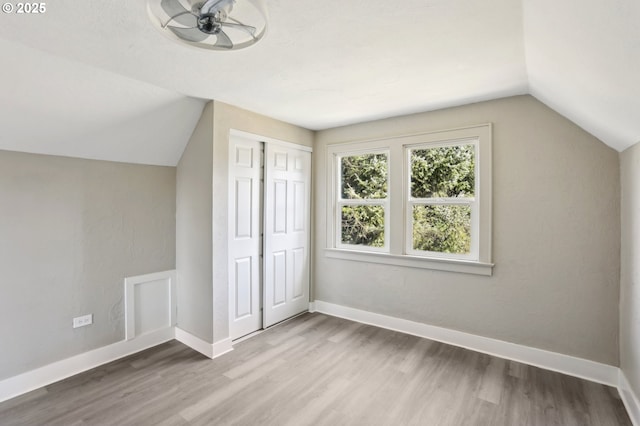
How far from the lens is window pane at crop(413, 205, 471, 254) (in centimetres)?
305

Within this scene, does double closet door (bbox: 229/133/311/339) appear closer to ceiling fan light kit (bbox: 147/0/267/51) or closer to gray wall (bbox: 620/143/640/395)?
ceiling fan light kit (bbox: 147/0/267/51)

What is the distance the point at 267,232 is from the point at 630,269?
3.02 meters

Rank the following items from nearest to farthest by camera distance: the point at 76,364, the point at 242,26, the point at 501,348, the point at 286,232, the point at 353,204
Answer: the point at 242,26, the point at 76,364, the point at 501,348, the point at 286,232, the point at 353,204

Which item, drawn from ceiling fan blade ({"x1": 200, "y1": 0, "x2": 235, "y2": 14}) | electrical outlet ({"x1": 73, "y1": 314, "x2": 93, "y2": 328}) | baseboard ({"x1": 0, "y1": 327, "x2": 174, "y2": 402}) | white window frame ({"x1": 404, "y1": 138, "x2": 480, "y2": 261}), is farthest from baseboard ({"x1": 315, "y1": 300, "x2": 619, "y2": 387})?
ceiling fan blade ({"x1": 200, "y1": 0, "x2": 235, "y2": 14})

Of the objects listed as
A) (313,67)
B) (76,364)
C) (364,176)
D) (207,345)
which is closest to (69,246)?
(76,364)

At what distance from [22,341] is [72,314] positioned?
1.09ft

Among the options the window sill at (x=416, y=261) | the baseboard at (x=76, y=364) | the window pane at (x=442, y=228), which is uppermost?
the window pane at (x=442, y=228)

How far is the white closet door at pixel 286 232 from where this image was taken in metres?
3.40

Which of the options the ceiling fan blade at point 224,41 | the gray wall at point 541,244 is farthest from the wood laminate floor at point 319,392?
the ceiling fan blade at point 224,41

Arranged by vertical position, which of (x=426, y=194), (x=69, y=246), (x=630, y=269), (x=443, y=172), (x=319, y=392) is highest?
(x=443, y=172)

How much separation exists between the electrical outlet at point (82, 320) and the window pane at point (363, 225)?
2679 mm

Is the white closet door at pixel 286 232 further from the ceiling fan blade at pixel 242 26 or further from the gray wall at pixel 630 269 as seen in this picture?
the gray wall at pixel 630 269

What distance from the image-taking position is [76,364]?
2.54m

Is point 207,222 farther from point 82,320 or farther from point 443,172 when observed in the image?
point 443,172
